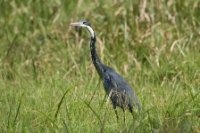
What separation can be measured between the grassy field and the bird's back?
11cm

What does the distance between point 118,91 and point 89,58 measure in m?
2.02

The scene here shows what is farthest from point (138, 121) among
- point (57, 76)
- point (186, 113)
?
point (57, 76)

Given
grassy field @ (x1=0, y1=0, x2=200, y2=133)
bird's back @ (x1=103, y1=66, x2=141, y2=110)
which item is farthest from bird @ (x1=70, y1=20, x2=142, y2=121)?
grassy field @ (x1=0, y1=0, x2=200, y2=133)

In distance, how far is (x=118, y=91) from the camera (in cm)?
627

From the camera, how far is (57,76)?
7.66 metres

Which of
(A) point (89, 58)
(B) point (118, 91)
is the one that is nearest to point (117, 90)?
(B) point (118, 91)

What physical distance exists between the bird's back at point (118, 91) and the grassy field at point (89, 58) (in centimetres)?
11

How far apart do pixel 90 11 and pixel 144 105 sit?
290 centimetres

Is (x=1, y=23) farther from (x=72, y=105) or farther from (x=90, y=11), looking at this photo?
(x=72, y=105)

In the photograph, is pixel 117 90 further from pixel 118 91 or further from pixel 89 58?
pixel 89 58

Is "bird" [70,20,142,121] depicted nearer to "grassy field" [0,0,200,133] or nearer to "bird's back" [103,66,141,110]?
"bird's back" [103,66,141,110]

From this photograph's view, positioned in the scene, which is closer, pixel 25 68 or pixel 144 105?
pixel 144 105

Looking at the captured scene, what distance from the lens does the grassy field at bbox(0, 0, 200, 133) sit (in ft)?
20.0

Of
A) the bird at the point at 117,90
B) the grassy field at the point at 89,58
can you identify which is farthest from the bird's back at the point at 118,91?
the grassy field at the point at 89,58
